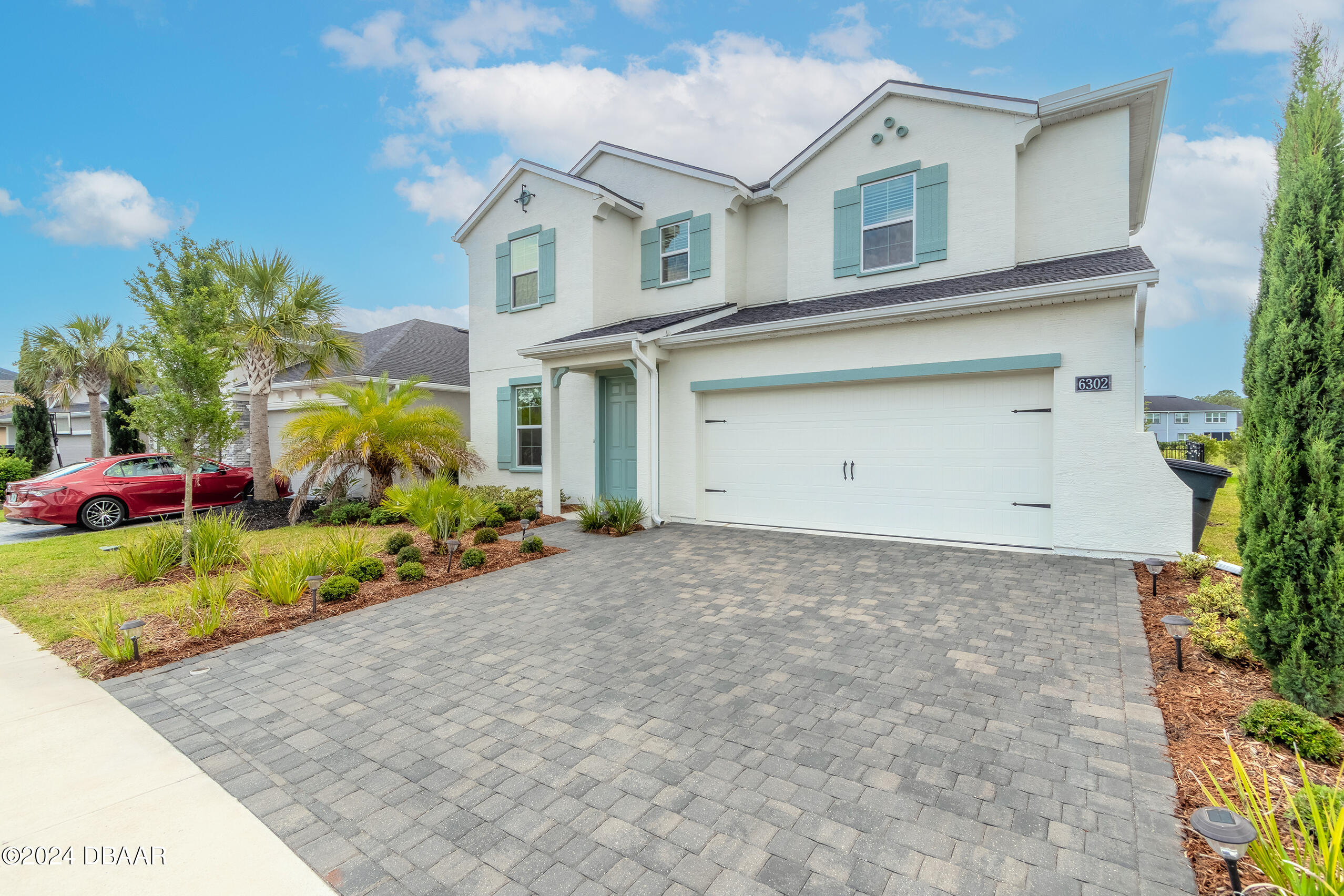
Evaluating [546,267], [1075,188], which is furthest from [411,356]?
[1075,188]

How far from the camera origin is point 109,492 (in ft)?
37.1

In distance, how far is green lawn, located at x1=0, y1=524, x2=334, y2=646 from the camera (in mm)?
5918

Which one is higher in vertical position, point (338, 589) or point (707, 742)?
point (338, 589)

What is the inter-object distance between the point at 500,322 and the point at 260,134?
9275 mm

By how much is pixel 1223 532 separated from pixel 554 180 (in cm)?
1363

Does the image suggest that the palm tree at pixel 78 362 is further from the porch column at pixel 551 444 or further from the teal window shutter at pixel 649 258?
the teal window shutter at pixel 649 258

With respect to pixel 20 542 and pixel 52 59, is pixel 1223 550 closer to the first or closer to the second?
pixel 20 542

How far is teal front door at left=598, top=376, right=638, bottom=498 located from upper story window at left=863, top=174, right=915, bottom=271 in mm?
5058

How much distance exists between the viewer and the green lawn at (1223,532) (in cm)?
708

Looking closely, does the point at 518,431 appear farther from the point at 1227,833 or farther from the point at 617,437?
the point at 1227,833

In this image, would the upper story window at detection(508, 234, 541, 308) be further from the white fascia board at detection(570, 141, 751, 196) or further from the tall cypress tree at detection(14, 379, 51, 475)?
the tall cypress tree at detection(14, 379, 51, 475)

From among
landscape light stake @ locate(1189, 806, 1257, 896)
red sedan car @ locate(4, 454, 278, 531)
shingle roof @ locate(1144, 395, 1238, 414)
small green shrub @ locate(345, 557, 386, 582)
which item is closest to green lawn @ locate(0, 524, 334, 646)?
red sedan car @ locate(4, 454, 278, 531)

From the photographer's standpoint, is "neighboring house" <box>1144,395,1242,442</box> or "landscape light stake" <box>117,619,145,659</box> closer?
"landscape light stake" <box>117,619,145,659</box>

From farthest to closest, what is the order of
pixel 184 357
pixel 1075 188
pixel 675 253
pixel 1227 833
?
pixel 675 253, pixel 1075 188, pixel 184 357, pixel 1227 833
